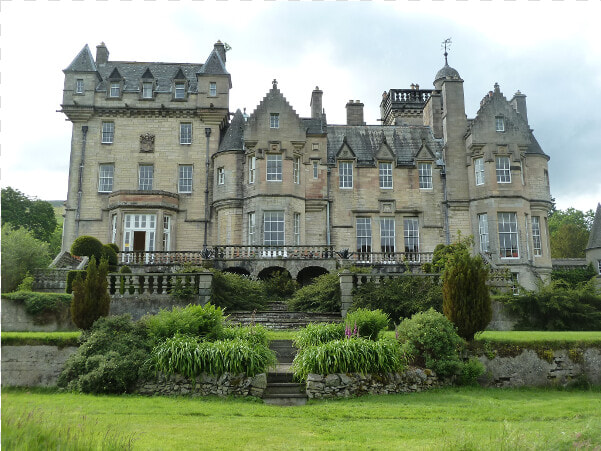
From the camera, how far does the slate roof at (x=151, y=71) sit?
3353 centimetres

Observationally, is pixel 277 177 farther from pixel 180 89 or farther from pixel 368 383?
pixel 368 383

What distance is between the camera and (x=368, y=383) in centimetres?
1238

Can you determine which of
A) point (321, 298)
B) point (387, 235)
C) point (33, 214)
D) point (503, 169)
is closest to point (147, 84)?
point (387, 235)

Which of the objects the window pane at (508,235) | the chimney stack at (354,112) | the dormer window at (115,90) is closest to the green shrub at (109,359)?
the dormer window at (115,90)

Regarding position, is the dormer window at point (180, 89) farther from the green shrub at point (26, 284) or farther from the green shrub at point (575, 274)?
the green shrub at point (575, 274)

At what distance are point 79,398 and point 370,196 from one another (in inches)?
933

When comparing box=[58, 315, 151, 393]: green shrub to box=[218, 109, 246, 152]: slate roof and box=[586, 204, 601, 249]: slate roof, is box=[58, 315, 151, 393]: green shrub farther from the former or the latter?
box=[586, 204, 601, 249]: slate roof

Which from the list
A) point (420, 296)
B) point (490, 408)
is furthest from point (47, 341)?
point (420, 296)

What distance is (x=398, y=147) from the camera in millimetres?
34156

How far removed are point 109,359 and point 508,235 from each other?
2534 cm

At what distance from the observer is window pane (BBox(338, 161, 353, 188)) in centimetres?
3250

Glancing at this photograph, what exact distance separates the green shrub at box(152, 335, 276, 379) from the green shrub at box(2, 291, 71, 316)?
7.10 m

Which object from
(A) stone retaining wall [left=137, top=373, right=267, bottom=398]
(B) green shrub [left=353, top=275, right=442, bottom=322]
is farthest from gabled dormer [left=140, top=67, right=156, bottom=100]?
(A) stone retaining wall [left=137, top=373, right=267, bottom=398]

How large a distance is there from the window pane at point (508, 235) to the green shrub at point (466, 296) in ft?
56.3
